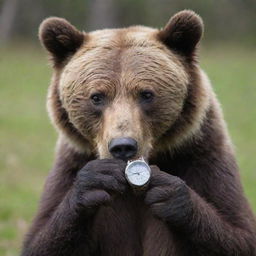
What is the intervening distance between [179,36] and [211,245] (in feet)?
5.48

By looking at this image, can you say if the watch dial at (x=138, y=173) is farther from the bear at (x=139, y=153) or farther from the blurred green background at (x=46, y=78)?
the blurred green background at (x=46, y=78)

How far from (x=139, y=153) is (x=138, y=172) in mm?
201

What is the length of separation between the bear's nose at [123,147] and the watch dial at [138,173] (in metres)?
0.09

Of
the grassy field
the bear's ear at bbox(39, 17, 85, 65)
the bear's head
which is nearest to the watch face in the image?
the bear's head

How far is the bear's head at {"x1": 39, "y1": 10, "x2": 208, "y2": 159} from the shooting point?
6.07 metres

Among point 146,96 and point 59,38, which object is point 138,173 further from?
point 59,38

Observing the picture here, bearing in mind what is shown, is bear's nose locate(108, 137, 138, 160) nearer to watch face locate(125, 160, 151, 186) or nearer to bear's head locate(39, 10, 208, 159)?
watch face locate(125, 160, 151, 186)

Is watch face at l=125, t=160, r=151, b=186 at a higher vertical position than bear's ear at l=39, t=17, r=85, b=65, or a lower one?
lower

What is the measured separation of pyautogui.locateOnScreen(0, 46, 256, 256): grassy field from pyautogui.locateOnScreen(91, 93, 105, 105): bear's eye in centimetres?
114

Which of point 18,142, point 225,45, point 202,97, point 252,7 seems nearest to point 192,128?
point 202,97

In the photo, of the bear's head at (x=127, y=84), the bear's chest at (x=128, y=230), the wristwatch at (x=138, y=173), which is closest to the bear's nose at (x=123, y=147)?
the wristwatch at (x=138, y=173)

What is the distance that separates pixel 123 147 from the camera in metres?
5.54

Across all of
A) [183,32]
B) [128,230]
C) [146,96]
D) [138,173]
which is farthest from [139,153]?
[183,32]

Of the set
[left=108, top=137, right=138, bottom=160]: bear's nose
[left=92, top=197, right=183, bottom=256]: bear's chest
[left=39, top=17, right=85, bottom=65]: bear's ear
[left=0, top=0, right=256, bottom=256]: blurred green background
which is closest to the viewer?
[left=108, top=137, right=138, bottom=160]: bear's nose
